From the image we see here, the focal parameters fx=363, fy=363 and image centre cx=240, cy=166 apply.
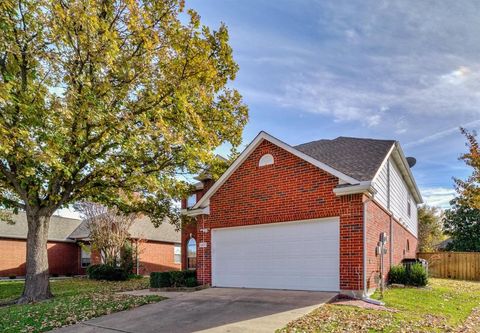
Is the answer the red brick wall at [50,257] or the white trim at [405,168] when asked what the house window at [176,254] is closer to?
the red brick wall at [50,257]

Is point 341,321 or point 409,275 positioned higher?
point 341,321

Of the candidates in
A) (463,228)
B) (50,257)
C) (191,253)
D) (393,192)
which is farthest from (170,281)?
(463,228)

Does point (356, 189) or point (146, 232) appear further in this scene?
point (146, 232)

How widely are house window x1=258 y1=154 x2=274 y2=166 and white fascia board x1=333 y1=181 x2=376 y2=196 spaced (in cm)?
276

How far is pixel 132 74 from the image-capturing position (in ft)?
38.0

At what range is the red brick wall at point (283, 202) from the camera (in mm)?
10578

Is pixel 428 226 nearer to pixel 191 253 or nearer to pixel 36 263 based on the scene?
pixel 191 253

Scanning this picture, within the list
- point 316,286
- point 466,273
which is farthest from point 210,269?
point 466,273

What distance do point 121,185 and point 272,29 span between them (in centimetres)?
767

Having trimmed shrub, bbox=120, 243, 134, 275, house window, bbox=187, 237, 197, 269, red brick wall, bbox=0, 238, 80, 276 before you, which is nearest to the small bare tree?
trimmed shrub, bbox=120, 243, 134, 275

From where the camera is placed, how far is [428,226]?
33594mm

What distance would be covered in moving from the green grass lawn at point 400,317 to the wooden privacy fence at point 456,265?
11536 millimetres

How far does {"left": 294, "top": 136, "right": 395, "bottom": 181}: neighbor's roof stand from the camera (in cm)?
1162

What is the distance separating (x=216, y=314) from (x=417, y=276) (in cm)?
806
